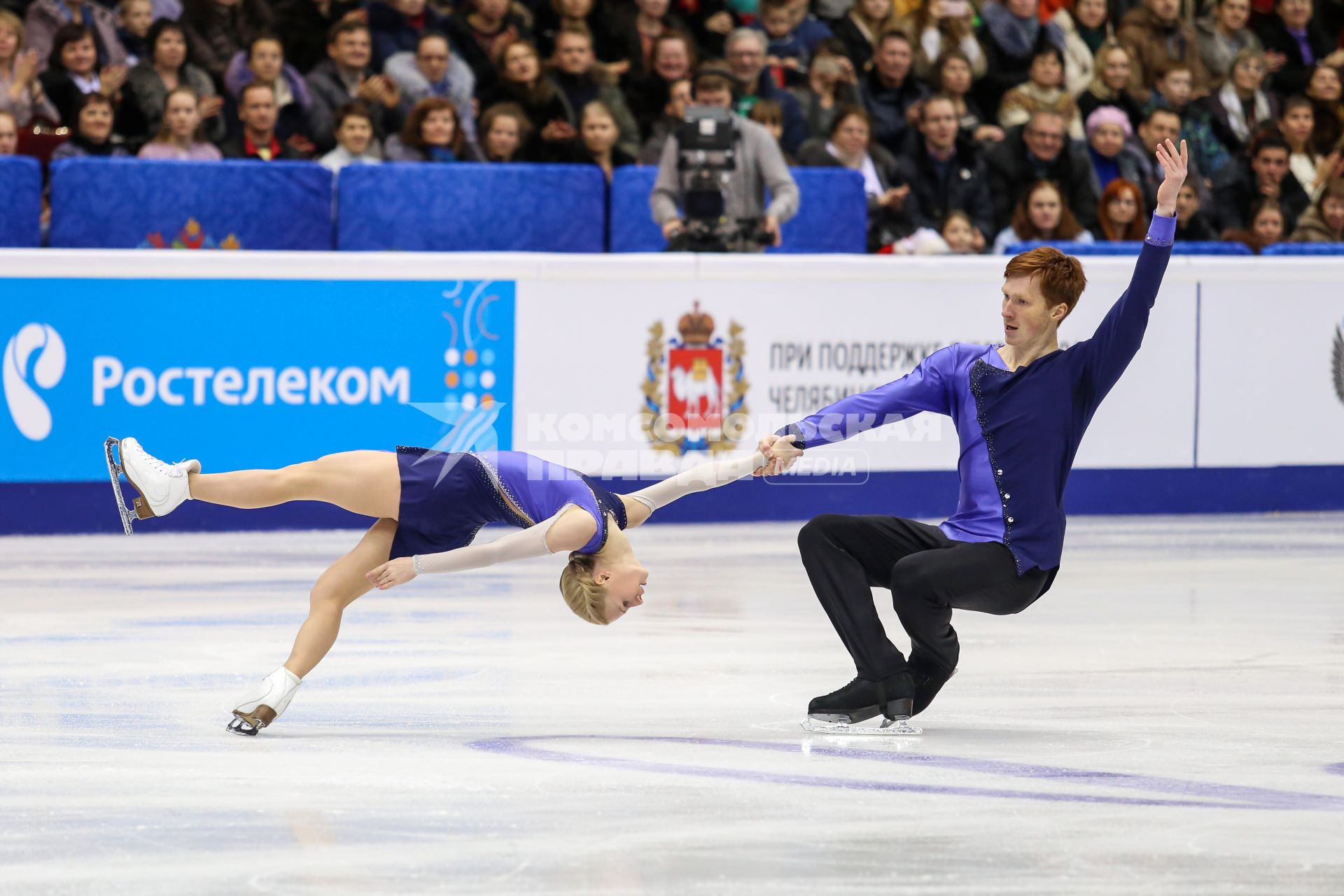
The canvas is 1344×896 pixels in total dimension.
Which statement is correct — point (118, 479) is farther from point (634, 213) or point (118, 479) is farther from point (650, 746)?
point (634, 213)

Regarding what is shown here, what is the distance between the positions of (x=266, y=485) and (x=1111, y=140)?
807 centimetres

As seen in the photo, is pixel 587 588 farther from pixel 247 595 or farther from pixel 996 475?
pixel 247 595

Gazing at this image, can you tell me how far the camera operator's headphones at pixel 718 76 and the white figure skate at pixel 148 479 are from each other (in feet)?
18.3

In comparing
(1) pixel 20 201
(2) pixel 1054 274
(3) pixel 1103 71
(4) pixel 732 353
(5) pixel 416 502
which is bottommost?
(5) pixel 416 502

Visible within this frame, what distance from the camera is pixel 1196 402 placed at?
10172 millimetres

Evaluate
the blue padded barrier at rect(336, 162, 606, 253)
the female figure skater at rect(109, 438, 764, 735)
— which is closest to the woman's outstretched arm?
the female figure skater at rect(109, 438, 764, 735)

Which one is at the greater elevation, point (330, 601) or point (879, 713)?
point (330, 601)

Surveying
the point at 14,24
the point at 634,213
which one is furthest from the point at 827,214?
the point at 14,24

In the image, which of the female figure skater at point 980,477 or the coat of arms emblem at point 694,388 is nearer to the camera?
the female figure skater at point 980,477

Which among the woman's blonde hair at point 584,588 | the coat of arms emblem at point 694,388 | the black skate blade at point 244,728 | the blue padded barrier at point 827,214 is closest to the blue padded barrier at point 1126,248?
the blue padded barrier at point 827,214

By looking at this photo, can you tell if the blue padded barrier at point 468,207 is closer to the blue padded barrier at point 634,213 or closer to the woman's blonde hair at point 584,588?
the blue padded barrier at point 634,213

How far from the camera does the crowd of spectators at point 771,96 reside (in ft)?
33.2

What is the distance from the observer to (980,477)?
5.00 metres

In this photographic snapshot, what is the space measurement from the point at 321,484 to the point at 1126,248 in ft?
20.6
